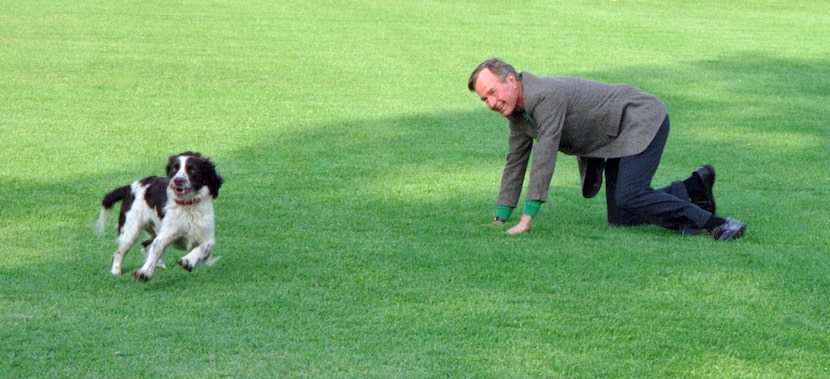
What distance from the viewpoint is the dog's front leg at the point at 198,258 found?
6441mm

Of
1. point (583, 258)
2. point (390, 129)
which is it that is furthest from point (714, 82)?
point (583, 258)

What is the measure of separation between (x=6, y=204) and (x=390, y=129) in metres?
4.54

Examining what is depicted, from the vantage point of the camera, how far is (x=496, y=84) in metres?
7.25

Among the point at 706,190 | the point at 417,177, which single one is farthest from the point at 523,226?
the point at 417,177

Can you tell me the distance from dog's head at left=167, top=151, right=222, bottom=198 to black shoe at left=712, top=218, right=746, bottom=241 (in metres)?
3.29

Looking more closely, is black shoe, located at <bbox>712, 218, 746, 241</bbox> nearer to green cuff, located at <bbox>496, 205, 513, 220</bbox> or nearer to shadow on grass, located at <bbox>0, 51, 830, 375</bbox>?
shadow on grass, located at <bbox>0, 51, 830, 375</bbox>

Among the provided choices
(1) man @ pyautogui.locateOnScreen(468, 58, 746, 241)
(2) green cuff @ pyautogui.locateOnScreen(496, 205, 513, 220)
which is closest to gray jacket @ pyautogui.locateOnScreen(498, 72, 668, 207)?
(1) man @ pyautogui.locateOnScreen(468, 58, 746, 241)

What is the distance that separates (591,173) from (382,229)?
1.53 m

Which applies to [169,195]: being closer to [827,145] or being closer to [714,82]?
[827,145]

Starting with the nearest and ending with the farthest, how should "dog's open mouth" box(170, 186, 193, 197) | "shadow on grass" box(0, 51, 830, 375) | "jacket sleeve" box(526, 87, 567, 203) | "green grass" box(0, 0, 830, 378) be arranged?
1. "green grass" box(0, 0, 830, 378)
2. "shadow on grass" box(0, 51, 830, 375)
3. "dog's open mouth" box(170, 186, 193, 197)
4. "jacket sleeve" box(526, 87, 567, 203)

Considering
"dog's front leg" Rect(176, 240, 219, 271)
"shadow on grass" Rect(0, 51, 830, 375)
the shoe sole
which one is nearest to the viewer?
"shadow on grass" Rect(0, 51, 830, 375)

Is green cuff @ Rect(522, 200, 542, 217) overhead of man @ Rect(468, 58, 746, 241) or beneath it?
beneath

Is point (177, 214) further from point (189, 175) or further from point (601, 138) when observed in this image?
point (601, 138)

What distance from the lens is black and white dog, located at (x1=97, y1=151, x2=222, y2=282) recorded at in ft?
21.5
